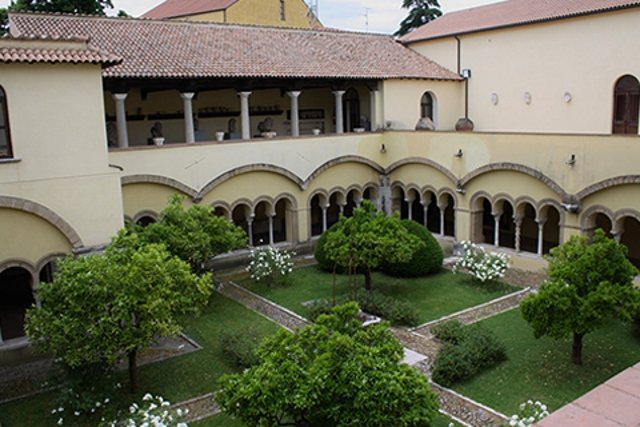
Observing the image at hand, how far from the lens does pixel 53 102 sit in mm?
13516

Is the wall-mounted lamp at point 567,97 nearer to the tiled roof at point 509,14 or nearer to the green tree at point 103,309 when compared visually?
the tiled roof at point 509,14

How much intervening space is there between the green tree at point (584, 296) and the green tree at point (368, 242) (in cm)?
476

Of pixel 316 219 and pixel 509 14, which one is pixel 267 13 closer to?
pixel 316 219

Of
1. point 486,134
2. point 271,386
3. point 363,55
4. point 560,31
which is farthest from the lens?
point 363,55

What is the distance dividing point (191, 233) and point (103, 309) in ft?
15.4

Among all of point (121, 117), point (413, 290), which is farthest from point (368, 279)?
point (121, 117)

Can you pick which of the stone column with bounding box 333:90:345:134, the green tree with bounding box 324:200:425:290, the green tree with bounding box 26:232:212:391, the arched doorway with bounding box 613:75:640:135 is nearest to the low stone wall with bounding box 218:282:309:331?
the green tree with bounding box 324:200:425:290

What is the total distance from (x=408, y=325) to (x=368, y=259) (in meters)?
2.17

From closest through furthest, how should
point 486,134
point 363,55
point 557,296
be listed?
point 557,296 < point 486,134 < point 363,55

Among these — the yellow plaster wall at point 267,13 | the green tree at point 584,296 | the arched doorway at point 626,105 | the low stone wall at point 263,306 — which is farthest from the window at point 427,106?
the yellow plaster wall at point 267,13

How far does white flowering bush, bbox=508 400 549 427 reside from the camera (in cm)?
845

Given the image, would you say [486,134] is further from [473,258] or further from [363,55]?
[363,55]

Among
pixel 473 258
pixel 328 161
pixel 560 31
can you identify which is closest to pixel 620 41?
pixel 560 31

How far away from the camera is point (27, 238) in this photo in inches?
537
